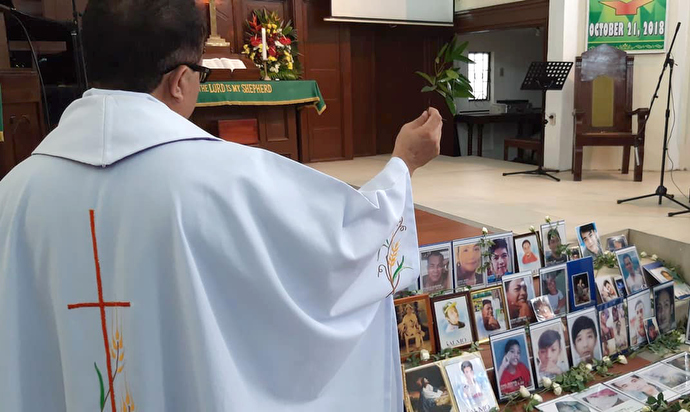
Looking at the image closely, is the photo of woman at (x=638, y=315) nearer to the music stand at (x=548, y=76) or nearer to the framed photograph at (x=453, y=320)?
the framed photograph at (x=453, y=320)

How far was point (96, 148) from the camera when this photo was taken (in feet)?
2.81

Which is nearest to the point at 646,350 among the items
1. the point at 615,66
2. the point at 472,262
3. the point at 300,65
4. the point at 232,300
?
the point at 472,262

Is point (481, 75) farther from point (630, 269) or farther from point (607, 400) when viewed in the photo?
point (607, 400)

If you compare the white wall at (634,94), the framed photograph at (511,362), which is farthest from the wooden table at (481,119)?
the framed photograph at (511,362)

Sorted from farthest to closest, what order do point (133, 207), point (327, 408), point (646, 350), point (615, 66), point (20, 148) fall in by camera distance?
point (615, 66)
point (20, 148)
point (646, 350)
point (327, 408)
point (133, 207)

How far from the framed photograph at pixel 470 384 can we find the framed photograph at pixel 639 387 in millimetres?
528

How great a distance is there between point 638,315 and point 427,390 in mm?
1263

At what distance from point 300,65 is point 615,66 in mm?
3848

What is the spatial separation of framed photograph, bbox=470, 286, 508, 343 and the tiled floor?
1.58 m

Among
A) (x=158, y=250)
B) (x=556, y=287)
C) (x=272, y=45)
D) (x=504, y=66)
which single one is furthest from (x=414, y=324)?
(x=504, y=66)

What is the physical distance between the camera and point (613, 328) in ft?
8.37

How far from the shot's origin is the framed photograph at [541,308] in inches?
102

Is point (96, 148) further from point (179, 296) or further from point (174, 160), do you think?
point (179, 296)

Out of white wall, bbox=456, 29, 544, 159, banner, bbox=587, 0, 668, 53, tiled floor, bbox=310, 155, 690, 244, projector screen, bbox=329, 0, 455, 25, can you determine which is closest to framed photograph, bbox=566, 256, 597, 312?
tiled floor, bbox=310, 155, 690, 244
